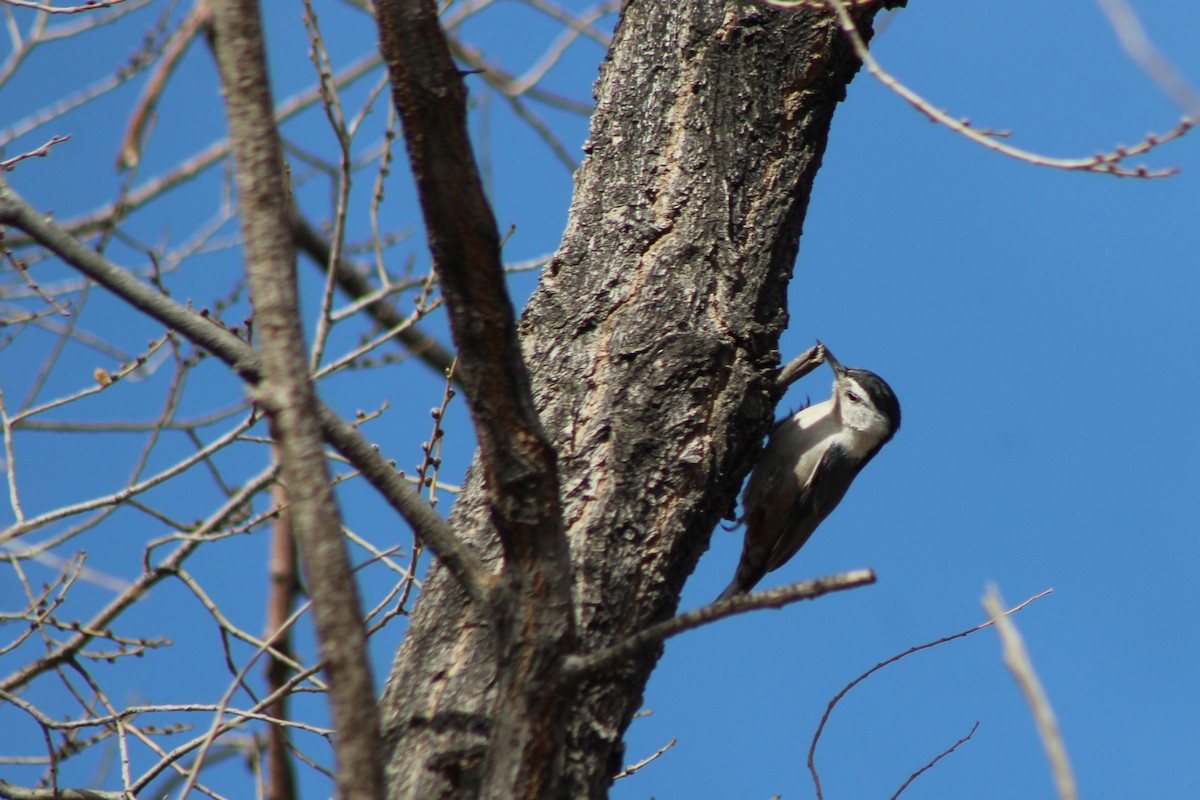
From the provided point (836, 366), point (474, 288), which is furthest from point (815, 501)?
point (474, 288)

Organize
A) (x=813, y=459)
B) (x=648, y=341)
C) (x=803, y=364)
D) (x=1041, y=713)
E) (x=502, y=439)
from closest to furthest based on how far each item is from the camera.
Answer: (x=1041, y=713)
(x=502, y=439)
(x=648, y=341)
(x=803, y=364)
(x=813, y=459)

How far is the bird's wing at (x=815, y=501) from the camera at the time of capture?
16.6 ft

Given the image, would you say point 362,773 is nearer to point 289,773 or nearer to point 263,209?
point 263,209

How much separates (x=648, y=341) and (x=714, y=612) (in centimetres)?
102

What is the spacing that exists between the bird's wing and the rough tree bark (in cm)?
231

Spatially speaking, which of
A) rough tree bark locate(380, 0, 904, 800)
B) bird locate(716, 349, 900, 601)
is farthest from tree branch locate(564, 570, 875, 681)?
bird locate(716, 349, 900, 601)

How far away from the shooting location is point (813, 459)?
5074 mm

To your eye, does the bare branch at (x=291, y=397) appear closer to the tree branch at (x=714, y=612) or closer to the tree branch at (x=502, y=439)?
the tree branch at (x=502, y=439)

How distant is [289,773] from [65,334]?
190cm

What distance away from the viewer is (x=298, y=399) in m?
1.40

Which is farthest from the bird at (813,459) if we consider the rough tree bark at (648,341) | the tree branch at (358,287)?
the rough tree bark at (648,341)

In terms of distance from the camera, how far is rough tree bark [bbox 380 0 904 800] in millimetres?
2287

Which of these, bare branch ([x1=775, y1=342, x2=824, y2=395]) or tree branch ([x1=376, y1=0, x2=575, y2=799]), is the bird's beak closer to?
bare branch ([x1=775, y1=342, x2=824, y2=395])

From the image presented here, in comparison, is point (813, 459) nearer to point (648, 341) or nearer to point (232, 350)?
point (648, 341)
